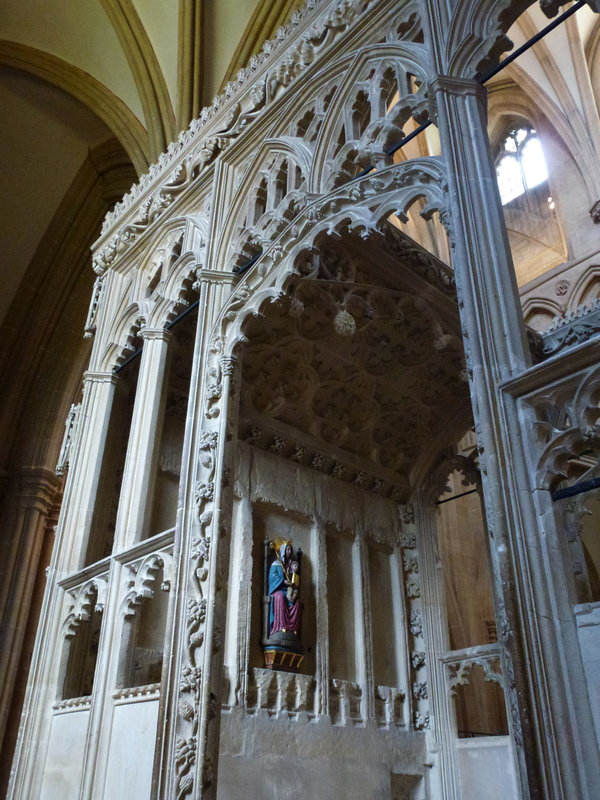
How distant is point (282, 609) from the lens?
720 centimetres

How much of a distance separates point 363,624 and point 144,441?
333 centimetres

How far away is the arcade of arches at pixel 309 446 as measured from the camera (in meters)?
3.38

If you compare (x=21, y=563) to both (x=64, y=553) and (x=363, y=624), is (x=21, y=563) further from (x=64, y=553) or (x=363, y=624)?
(x=363, y=624)

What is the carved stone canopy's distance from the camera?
7602 millimetres

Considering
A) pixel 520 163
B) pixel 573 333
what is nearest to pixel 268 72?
pixel 573 333

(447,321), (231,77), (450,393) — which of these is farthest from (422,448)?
(231,77)

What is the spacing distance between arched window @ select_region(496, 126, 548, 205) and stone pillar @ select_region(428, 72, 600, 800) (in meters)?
12.7

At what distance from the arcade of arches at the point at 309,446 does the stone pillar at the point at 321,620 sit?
0.12 feet

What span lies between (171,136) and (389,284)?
5381 mm

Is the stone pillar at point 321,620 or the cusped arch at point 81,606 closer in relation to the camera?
the cusped arch at point 81,606

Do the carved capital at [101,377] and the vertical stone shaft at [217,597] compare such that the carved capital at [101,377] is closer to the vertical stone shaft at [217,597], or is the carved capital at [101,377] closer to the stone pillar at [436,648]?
the vertical stone shaft at [217,597]

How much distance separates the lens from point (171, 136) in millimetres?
11297

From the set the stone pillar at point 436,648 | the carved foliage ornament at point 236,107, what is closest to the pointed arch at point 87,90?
the carved foliage ornament at point 236,107

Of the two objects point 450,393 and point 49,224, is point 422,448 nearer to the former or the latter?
point 450,393
